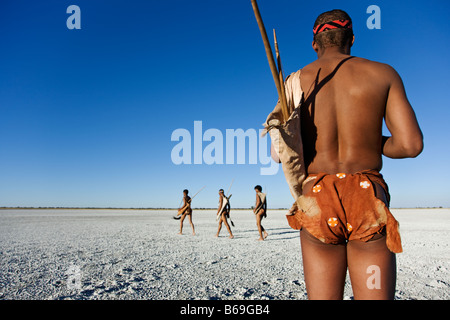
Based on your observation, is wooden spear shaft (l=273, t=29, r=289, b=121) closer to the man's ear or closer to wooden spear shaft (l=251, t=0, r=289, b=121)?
wooden spear shaft (l=251, t=0, r=289, b=121)

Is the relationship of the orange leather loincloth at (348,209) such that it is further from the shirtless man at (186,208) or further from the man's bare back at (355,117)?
the shirtless man at (186,208)

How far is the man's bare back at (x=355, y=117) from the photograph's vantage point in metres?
1.56

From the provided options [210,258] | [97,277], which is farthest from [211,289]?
[210,258]

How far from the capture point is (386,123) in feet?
5.36

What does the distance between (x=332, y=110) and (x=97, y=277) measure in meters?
5.09

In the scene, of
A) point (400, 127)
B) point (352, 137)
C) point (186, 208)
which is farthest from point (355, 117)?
point (186, 208)

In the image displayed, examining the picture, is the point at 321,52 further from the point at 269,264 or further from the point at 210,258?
the point at 210,258

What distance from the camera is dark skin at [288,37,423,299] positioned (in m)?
1.50

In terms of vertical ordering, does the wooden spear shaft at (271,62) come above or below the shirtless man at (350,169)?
above

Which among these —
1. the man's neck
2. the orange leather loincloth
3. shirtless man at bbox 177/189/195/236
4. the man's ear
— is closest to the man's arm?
the orange leather loincloth

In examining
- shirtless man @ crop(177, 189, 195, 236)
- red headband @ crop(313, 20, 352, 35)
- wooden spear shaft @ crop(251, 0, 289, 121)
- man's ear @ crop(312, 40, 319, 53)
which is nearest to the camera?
wooden spear shaft @ crop(251, 0, 289, 121)

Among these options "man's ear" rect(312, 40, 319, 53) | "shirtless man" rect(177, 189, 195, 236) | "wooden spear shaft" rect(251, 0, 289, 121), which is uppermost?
"man's ear" rect(312, 40, 319, 53)

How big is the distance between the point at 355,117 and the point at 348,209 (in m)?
0.49

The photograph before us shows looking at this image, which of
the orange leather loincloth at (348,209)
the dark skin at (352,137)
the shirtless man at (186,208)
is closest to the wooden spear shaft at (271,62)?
the dark skin at (352,137)
